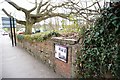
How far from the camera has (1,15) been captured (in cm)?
1606

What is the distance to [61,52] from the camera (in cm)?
523

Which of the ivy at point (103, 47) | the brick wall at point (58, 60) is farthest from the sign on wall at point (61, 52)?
the ivy at point (103, 47)

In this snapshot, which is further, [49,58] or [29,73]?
[49,58]

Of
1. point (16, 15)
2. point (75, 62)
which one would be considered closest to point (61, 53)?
point (75, 62)

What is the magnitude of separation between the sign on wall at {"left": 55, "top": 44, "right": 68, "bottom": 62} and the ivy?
1.01 meters

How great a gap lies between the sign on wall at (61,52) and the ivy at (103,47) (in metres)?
1.01

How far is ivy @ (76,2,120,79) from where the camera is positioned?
3075 millimetres

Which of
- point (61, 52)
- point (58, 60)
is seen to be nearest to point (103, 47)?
point (61, 52)

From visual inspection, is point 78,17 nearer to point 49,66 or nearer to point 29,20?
point 49,66

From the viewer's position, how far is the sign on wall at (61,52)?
16.3ft

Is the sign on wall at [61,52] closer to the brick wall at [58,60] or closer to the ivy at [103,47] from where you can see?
the brick wall at [58,60]

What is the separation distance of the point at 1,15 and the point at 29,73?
11.9 metres

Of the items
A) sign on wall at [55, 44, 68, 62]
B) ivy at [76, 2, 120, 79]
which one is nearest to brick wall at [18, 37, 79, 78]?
sign on wall at [55, 44, 68, 62]

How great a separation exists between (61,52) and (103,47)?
210cm
